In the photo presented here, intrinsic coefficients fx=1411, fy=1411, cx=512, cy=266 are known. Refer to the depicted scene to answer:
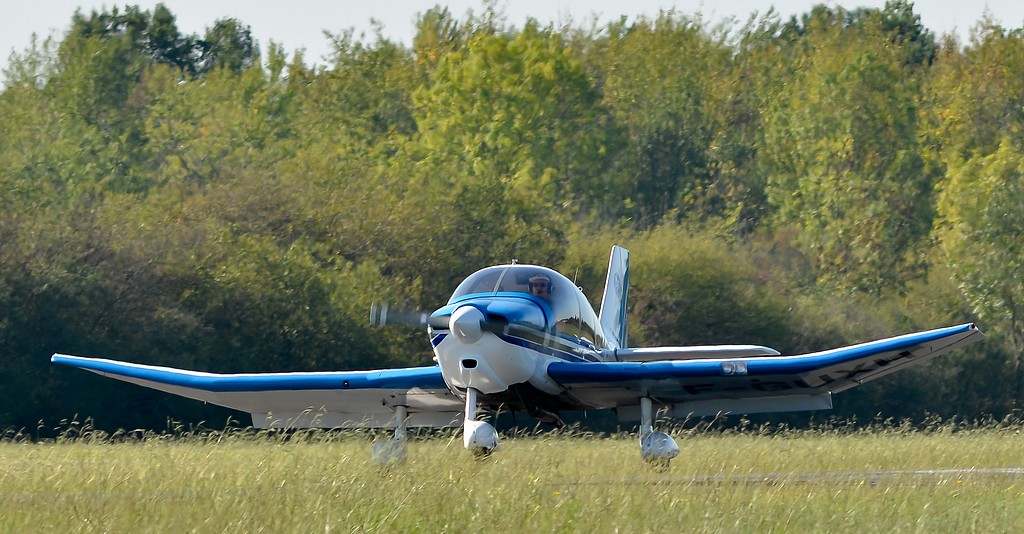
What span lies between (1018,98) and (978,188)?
1541 cm

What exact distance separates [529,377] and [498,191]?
2037cm

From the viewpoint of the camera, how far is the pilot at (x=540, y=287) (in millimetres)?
14422

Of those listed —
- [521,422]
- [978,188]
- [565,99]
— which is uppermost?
[565,99]

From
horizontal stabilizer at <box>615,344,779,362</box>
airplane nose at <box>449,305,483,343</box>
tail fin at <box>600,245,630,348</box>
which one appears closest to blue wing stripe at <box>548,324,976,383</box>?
airplane nose at <box>449,305,483,343</box>

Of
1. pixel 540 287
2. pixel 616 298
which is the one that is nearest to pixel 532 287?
pixel 540 287

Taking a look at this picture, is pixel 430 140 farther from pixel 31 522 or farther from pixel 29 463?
pixel 31 522

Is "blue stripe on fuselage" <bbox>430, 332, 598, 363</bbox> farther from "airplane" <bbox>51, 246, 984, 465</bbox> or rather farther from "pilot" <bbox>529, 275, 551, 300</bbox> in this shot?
"pilot" <bbox>529, 275, 551, 300</bbox>

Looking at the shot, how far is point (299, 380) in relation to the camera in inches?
599

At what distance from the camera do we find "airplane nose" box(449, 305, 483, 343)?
44.2ft

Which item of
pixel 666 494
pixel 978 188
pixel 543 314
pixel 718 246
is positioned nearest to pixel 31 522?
pixel 666 494

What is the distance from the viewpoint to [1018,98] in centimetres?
5262

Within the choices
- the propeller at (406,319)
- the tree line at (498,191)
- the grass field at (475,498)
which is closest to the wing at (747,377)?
the grass field at (475,498)

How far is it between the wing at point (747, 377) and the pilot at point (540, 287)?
2.37ft

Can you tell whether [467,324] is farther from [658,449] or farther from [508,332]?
[658,449]
